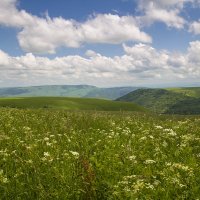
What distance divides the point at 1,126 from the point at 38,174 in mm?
8777

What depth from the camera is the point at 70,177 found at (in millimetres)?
7035

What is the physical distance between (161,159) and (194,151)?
1.78 metres

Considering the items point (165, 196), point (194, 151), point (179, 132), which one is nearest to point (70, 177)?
point (165, 196)

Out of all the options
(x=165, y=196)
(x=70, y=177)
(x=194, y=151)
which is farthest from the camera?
(x=194, y=151)

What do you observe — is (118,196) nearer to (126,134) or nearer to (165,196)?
(165,196)

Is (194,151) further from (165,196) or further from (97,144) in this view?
(165,196)

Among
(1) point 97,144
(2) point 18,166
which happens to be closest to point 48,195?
(2) point 18,166

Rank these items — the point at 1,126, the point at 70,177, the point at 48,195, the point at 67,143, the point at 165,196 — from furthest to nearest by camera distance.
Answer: the point at 1,126, the point at 67,143, the point at 70,177, the point at 48,195, the point at 165,196

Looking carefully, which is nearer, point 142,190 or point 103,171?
point 142,190

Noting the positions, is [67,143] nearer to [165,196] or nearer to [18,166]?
[18,166]

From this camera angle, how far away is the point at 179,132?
41.2 feet

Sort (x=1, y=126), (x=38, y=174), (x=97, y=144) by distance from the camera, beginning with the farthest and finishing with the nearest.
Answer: (x=1, y=126), (x=97, y=144), (x=38, y=174)

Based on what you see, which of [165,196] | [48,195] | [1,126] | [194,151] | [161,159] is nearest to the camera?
[165,196]

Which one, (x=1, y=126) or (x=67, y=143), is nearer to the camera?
(x=67, y=143)
